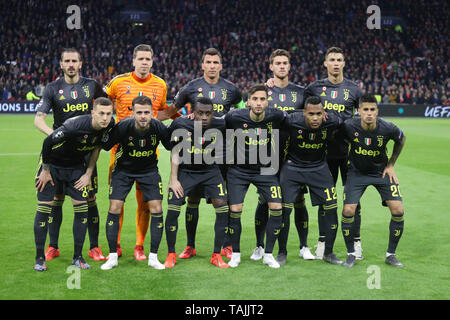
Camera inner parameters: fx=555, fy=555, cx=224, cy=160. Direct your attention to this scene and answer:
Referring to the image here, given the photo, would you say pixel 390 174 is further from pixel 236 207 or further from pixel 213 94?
pixel 213 94

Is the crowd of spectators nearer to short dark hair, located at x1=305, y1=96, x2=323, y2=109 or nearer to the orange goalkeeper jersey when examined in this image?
the orange goalkeeper jersey

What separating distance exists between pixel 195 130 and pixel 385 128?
2.30 metres

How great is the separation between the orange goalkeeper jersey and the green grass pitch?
75.1 inches

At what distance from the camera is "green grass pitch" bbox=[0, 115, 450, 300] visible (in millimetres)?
5652

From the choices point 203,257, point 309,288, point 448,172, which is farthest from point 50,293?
point 448,172

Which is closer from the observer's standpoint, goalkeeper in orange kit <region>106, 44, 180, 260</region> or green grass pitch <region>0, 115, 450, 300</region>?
green grass pitch <region>0, 115, 450, 300</region>

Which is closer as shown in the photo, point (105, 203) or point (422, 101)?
point (105, 203)

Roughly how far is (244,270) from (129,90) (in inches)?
111

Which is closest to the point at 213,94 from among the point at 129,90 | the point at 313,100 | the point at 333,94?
the point at 129,90

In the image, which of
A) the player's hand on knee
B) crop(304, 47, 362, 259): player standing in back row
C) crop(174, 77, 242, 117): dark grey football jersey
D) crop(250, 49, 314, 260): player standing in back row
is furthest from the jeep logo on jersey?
crop(174, 77, 242, 117): dark grey football jersey

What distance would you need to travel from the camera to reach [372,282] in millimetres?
5980

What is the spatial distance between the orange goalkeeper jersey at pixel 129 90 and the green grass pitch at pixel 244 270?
6.26 feet
